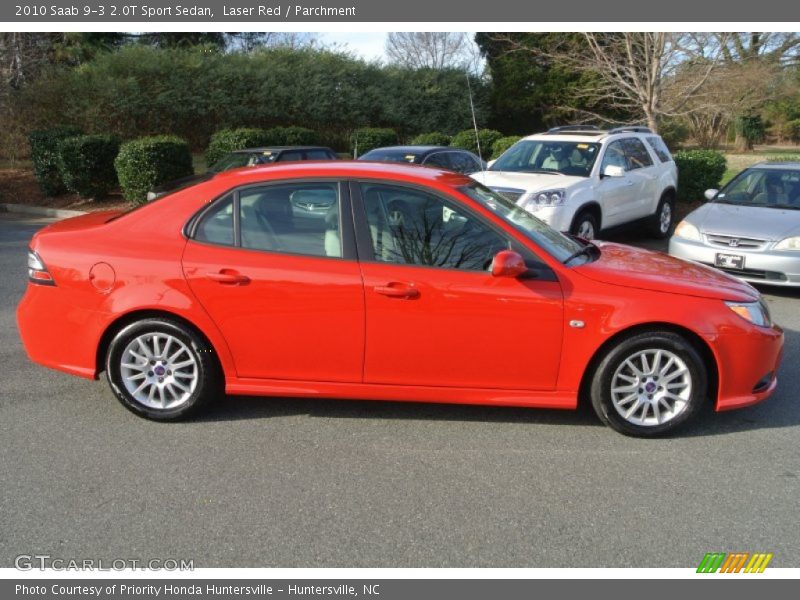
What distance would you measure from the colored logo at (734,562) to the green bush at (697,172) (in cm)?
1274

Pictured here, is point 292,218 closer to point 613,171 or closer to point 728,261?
point 728,261

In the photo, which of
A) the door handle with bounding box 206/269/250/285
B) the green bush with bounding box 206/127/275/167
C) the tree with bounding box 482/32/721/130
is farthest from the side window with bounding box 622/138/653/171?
the green bush with bounding box 206/127/275/167

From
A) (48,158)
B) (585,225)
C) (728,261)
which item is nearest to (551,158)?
(585,225)

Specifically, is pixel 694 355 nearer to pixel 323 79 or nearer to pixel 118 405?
pixel 118 405

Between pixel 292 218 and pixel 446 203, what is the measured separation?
99 cm

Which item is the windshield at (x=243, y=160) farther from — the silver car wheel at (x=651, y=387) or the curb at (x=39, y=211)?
the silver car wheel at (x=651, y=387)

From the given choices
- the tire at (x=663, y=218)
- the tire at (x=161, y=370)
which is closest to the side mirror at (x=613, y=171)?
the tire at (x=663, y=218)

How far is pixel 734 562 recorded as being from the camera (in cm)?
340

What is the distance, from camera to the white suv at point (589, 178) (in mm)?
9820

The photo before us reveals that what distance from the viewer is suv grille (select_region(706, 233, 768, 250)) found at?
8.29 meters

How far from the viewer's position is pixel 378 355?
181 inches

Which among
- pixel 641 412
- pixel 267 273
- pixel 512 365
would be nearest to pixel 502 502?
pixel 512 365

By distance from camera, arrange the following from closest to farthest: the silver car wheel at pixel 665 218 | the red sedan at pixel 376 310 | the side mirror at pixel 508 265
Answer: the side mirror at pixel 508 265, the red sedan at pixel 376 310, the silver car wheel at pixel 665 218

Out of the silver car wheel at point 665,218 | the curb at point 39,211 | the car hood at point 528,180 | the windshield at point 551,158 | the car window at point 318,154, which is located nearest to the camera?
the car hood at point 528,180
